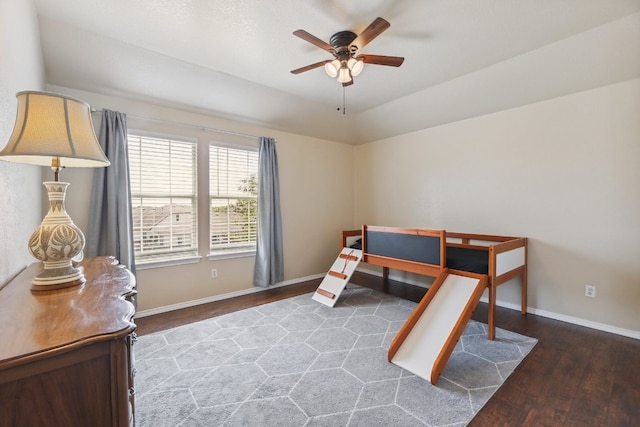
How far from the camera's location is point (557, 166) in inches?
119

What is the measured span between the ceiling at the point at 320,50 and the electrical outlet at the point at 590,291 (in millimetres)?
2012

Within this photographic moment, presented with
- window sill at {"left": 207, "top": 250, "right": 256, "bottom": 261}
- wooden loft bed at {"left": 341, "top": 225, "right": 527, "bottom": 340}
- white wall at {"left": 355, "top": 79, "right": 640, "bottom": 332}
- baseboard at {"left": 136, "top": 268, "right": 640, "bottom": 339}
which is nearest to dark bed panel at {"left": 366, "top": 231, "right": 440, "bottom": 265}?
wooden loft bed at {"left": 341, "top": 225, "right": 527, "bottom": 340}

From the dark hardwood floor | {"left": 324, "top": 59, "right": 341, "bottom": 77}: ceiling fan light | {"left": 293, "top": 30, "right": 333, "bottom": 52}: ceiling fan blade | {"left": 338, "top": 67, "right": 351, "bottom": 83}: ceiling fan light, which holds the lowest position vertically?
the dark hardwood floor

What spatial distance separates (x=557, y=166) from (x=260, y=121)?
3.59m

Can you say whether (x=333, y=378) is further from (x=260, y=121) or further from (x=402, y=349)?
(x=260, y=121)

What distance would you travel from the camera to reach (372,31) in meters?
1.96

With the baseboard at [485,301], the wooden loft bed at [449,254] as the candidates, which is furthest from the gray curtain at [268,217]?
the wooden loft bed at [449,254]

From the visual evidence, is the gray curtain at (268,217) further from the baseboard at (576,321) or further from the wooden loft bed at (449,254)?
the baseboard at (576,321)

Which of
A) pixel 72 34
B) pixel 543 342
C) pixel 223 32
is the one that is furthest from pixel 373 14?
pixel 543 342

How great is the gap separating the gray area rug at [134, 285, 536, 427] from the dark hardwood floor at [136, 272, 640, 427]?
0.11m

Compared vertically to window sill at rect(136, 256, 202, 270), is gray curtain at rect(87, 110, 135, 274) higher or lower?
higher

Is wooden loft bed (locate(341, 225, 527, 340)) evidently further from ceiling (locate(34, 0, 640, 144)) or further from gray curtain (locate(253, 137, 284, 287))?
ceiling (locate(34, 0, 640, 144))

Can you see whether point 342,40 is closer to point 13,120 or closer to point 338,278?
point 13,120

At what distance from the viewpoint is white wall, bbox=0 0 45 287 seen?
1.36 m
